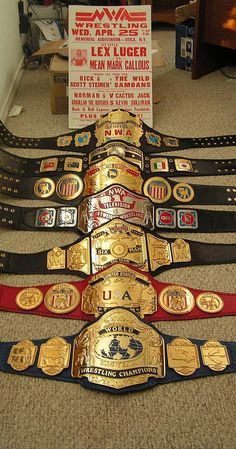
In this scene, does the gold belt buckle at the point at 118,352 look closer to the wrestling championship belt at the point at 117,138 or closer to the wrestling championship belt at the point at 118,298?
the wrestling championship belt at the point at 118,298

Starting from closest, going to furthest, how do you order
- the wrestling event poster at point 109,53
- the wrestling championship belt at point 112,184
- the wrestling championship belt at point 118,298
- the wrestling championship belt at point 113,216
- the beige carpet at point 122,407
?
the beige carpet at point 122,407 → the wrestling championship belt at point 118,298 → the wrestling championship belt at point 113,216 → the wrestling championship belt at point 112,184 → the wrestling event poster at point 109,53

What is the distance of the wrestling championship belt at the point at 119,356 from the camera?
0.95m

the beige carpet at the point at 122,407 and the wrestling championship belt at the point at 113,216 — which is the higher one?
the wrestling championship belt at the point at 113,216

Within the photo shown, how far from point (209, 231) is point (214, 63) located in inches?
53.8

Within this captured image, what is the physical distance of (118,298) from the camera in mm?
1087

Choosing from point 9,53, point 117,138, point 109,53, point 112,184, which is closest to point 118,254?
point 112,184

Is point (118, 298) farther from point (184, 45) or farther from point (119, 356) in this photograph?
point (184, 45)

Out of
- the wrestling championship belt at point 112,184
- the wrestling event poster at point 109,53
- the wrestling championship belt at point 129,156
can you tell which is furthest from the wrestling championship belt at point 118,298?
the wrestling event poster at point 109,53

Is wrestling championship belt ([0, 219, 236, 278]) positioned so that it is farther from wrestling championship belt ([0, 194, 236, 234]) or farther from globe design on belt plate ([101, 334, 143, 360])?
globe design on belt plate ([101, 334, 143, 360])

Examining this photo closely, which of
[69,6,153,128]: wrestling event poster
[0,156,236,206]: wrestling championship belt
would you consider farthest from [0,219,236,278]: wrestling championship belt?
[69,6,153,128]: wrestling event poster

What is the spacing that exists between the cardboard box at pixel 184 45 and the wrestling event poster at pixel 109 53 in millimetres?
551

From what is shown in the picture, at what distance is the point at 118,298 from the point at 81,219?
351 mm

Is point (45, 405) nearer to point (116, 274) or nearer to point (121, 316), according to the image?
point (121, 316)

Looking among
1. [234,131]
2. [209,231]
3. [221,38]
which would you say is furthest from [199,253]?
[221,38]
